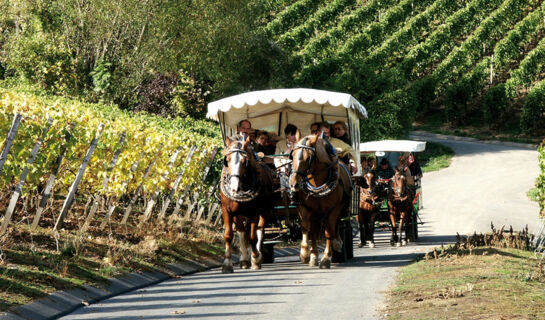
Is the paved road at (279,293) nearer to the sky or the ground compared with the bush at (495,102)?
nearer to the ground

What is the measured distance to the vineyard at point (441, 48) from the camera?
65.6m

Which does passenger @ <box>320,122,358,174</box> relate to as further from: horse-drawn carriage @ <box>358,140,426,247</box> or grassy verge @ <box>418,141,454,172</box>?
grassy verge @ <box>418,141,454,172</box>

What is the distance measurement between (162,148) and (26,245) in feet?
21.1

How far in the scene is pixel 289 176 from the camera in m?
14.8

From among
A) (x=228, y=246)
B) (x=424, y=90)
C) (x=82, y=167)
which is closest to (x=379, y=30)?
(x=424, y=90)

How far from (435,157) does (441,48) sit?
18.9 metres

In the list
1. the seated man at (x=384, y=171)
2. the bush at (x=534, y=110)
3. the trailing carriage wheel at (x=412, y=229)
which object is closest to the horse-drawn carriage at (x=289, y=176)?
the trailing carriage wheel at (x=412, y=229)

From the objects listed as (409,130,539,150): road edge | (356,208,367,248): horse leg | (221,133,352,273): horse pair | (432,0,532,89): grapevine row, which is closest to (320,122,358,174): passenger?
(221,133,352,273): horse pair

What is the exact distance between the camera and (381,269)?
49.7ft

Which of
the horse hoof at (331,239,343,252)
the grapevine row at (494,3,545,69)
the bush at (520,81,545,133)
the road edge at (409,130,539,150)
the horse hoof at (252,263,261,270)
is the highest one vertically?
the grapevine row at (494,3,545,69)

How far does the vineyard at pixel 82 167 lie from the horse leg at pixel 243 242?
2287 millimetres

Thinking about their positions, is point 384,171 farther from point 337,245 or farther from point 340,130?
point 337,245

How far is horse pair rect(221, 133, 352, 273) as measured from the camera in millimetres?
13922

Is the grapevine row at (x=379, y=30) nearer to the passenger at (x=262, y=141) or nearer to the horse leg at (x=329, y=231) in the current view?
the passenger at (x=262, y=141)
